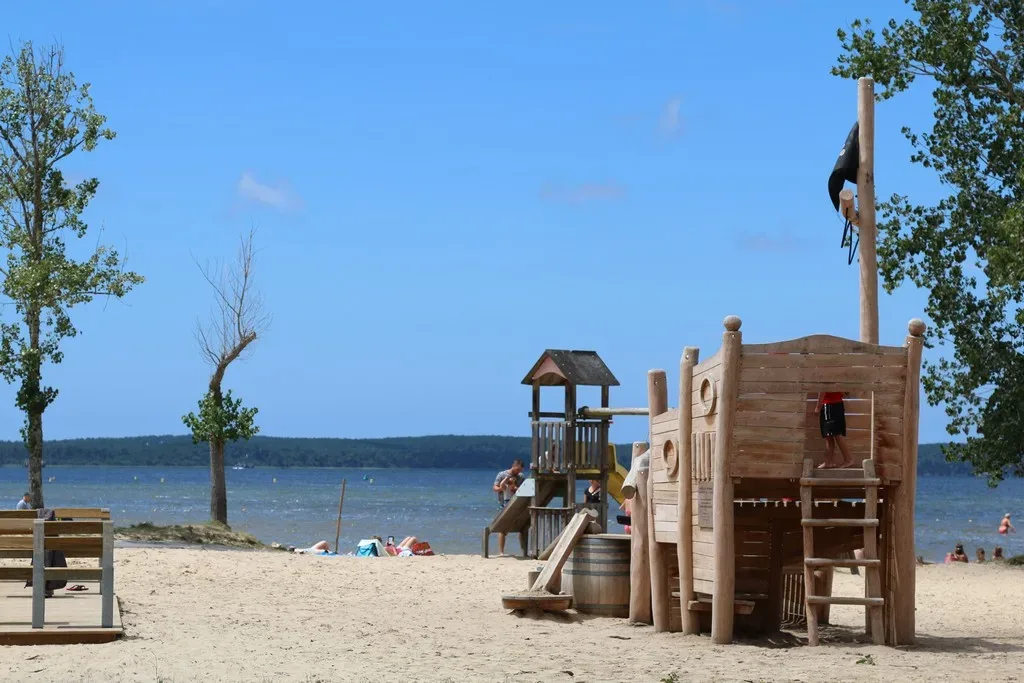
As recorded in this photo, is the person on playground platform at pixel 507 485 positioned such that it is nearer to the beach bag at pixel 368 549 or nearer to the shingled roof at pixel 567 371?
the beach bag at pixel 368 549

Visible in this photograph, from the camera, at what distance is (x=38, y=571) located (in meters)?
11.6

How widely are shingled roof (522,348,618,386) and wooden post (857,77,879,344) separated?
10.4 m

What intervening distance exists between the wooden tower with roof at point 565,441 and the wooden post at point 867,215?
10444 mm

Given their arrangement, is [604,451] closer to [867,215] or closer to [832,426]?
[867,215]

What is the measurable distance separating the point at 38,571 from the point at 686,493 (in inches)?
222

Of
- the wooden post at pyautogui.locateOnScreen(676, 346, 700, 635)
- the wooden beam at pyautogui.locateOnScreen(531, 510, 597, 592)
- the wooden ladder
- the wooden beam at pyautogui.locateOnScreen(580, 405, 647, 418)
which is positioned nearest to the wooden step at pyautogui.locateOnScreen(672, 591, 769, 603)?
the wooden post at pyautogui.locateOnScreen(676, 346, 700, 635)

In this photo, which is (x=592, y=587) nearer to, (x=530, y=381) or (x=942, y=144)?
(x=530, y=381)

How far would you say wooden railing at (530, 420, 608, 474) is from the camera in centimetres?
2447

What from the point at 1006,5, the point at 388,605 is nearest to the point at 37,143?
the point at 388,605

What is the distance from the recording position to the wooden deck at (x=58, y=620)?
445 inches

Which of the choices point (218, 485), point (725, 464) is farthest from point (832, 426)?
point (218, 485)

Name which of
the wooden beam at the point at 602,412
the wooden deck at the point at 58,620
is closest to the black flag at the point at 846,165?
the wooden deck at the point at 58,620

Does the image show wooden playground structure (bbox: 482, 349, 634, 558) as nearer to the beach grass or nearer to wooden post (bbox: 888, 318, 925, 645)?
the beach grass

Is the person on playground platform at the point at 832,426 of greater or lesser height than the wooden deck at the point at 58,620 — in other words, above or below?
above
